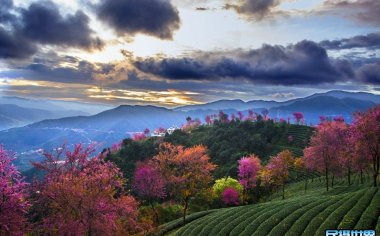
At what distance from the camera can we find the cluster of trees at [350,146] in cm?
5647

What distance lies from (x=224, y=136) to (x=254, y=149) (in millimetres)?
24516

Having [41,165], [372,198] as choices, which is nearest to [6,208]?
[41,165]

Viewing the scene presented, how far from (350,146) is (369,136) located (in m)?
10.1

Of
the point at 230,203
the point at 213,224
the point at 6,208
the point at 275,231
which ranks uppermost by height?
the point at 6,208

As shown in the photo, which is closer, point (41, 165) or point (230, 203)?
point (41, 165)

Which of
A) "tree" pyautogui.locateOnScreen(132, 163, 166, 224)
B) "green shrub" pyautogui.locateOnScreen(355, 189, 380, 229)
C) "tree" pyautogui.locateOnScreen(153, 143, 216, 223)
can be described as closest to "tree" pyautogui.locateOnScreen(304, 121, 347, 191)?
"tree" pyautogui.locateOnScreen(153, 143, 216, 223)

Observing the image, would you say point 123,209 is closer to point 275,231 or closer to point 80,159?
point 80,159

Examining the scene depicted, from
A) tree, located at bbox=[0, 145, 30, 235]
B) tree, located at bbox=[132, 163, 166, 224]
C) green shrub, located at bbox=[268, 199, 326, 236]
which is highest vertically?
tree, located at bbox=[0, 145, 30, 235]

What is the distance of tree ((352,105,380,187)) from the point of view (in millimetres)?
55875

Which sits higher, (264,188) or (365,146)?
(365,146)

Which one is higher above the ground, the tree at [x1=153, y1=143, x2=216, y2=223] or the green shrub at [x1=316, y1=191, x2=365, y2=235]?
the green shrub at [x1=316, y1=191, x2=365, y2=235]

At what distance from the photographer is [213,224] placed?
4753 cm

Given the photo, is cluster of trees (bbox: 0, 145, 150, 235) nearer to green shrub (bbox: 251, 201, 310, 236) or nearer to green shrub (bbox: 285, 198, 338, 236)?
green shrub (bbox: 251, 201, 310, 236)

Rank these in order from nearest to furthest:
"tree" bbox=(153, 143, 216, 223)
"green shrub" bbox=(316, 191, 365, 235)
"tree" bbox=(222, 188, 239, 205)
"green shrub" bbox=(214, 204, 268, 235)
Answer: "green shrub" bbox=(316, 191, 365, 235), "green shrub" bbox=(214, 204, 268, 235), "tree" bbox=(153, 143, 216, 223), "tree" bbox=(222, 188, 239, 205)
